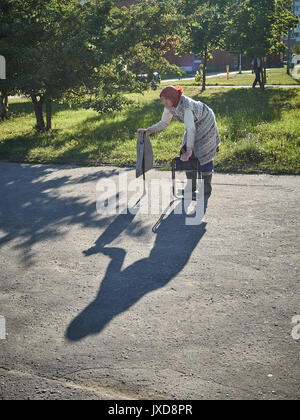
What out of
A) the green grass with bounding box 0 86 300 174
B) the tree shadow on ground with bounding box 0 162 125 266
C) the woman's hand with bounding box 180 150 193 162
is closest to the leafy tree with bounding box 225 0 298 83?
the green grass with bounding box 0 86 300 174

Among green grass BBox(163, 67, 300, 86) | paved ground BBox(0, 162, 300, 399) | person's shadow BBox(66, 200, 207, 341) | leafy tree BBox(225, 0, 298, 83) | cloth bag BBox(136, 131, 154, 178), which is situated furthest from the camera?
green grass BBox(163, 67, 300, 86)

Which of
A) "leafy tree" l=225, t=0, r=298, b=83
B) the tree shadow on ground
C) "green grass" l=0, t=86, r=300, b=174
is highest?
"leafy tree" l=225, t=0, r=298, b=83

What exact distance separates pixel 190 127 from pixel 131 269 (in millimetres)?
2449

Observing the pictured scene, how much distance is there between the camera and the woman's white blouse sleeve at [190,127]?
6.21 meters

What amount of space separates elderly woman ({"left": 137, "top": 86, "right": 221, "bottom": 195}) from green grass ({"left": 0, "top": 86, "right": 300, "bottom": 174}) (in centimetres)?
168

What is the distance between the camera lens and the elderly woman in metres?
6.20

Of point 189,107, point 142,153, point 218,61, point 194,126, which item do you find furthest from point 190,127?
point 218,61

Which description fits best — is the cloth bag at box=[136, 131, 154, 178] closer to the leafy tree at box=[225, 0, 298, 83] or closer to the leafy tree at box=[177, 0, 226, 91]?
the leafy tree at box=[225, 0, 298, 83]

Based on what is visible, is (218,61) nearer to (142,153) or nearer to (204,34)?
(204,34)

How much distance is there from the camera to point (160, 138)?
11.4 m

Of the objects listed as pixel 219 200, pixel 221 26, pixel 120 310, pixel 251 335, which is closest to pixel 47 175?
pixel 219 200

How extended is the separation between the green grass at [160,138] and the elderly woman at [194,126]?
1.68 meters

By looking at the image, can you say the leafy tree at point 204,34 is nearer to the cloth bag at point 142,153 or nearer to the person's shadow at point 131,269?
the cloth bag at point 142,153

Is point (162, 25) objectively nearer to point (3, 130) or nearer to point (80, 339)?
point (3, 130)
